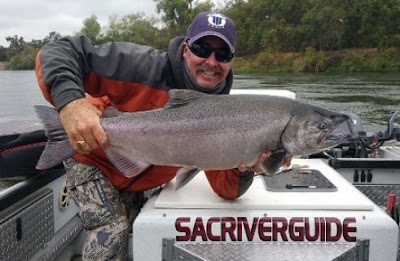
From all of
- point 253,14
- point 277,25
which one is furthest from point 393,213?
point 253,14

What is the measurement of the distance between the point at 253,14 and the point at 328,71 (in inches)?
1201

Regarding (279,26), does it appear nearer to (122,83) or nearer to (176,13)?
(176,13)

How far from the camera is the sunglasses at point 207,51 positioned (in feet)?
10.3

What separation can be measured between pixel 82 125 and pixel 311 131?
1165mm

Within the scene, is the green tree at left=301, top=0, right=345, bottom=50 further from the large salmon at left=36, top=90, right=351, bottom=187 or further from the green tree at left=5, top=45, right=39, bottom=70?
the large salmon at left=36, top=90, right=351, bottom=187

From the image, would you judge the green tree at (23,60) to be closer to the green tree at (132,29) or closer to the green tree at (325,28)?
the green tree at (132,29)

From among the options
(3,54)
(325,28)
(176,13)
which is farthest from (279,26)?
(3,54)

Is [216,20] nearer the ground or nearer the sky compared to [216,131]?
nearer the sky

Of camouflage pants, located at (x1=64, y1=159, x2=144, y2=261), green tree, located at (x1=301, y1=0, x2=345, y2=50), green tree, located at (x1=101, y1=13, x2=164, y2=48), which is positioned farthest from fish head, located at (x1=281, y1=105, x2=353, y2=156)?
green tree, located at (x1=101, y1=13, x2=164, y2=48)

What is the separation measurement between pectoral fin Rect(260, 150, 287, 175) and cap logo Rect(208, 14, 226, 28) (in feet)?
2.84

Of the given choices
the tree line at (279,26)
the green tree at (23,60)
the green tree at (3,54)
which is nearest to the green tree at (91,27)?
the tree line at (279,26)

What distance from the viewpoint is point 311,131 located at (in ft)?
8.96

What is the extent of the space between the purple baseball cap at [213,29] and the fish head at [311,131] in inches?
26.8

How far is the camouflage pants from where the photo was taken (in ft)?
10.00
